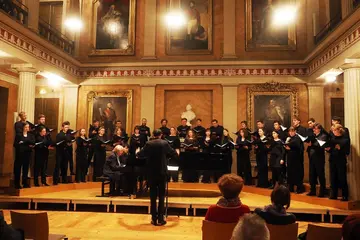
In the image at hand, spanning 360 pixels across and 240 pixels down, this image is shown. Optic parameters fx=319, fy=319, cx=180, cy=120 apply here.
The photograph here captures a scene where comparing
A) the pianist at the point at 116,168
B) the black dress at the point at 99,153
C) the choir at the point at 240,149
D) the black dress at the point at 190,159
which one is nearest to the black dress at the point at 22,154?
the choir at the point at 240,149

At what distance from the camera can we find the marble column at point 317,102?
37.1 feet

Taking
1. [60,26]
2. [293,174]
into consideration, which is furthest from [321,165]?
[60,26]

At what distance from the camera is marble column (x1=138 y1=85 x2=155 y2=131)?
40.3ft

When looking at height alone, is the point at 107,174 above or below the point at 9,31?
below

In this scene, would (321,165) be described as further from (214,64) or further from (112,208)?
(214,64)

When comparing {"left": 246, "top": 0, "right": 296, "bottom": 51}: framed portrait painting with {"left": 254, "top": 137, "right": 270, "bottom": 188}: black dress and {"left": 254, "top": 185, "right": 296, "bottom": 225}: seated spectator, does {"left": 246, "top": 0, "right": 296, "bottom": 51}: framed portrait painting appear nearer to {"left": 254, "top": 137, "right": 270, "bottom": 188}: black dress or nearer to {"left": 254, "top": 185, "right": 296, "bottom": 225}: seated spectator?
{"left": 254, "top": 137, "right": 270, "bottom": 188}: black dress

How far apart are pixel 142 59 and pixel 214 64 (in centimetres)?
283

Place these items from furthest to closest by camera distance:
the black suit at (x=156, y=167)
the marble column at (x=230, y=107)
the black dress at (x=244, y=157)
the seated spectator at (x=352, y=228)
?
the marble column at (x=230, y=107) → the black dress at (x=244, y=157) → the black suit at (x=156, y=167) → the seated spectator at (x=352, y=228)

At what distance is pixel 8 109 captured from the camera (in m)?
11.5

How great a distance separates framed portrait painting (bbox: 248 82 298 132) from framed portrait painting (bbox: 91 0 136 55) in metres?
5.11

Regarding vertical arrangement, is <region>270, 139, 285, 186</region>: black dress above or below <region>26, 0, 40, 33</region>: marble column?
below

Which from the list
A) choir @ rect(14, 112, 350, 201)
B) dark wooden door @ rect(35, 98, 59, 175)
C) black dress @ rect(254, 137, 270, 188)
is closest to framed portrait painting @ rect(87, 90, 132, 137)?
dark wooden door @ rect(35, 98, 59, 175)

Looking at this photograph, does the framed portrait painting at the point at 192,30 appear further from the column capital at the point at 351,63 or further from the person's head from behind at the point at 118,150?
the person's head from behind at the point at 118,150

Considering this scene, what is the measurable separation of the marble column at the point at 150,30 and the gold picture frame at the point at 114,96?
1659mm
